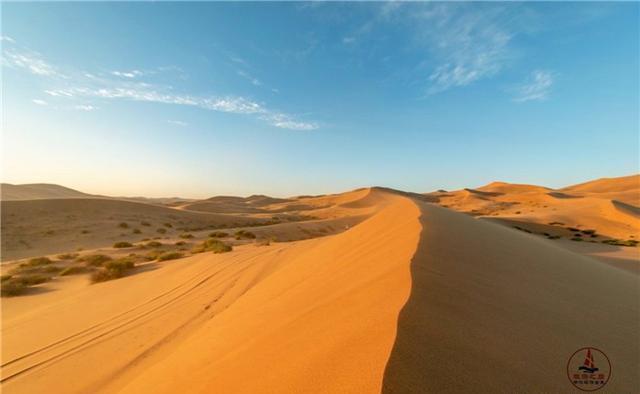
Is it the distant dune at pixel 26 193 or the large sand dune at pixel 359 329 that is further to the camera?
the distant dune at pixel 26 193

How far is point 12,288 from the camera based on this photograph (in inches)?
310

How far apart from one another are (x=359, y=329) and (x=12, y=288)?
10.1 m

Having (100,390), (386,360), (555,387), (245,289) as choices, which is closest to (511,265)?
(555,387)

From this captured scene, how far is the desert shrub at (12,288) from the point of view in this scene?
779 centimetres

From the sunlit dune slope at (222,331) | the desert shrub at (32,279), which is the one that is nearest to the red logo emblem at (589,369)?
the sunlit dune slope at (222,331)

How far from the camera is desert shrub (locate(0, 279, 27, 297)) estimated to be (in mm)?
7793

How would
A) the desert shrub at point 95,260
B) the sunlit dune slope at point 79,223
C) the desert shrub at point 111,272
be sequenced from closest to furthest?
the desert shrub at point 111,272
the desert shrub at point 95,260
the sunlit dune slope at point 79,223

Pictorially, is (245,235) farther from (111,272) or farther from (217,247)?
(111,272)

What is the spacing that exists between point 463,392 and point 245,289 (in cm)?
554

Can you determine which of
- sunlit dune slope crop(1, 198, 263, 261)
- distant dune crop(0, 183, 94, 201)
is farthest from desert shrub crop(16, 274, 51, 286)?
distant dune crop(0, 183, 94, 201)

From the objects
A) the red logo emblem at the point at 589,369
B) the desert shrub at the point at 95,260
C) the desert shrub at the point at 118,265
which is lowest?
the desert shrub at the point at 95,260

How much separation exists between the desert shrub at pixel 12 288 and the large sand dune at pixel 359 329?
0.97 meters

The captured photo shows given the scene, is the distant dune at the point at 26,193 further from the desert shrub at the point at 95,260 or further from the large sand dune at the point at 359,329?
the large sand dune at the point at 359,329

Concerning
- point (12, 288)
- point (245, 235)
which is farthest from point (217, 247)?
point (245, 235)
